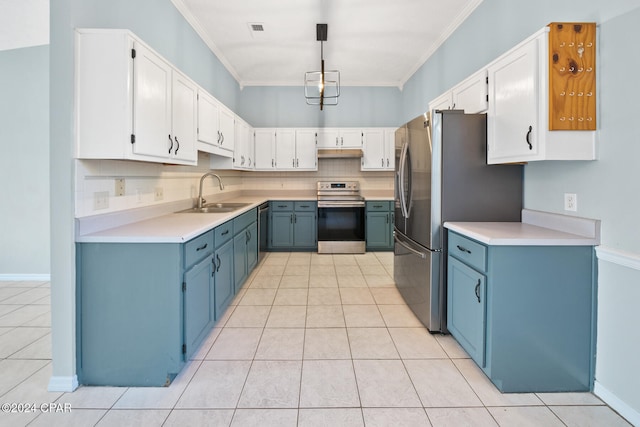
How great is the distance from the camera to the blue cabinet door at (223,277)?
244 cm

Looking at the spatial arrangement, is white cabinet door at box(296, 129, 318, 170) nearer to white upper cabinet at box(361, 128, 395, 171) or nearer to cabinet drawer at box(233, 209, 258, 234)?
white upper cabinet at box(361, 128, 395, 171)

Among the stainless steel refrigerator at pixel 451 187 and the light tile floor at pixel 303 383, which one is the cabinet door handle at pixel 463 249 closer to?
the stainless steel refrigerator at pixel 451 187

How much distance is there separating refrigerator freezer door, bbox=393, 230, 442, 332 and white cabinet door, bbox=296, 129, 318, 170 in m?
2.60

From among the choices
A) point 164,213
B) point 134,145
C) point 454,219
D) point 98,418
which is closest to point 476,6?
point 454,219

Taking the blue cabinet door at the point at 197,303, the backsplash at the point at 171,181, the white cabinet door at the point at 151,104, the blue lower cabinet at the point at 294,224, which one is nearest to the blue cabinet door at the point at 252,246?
the backsplash at the point at 171,181

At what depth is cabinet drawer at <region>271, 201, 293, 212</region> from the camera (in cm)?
509

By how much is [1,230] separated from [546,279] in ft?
17.2

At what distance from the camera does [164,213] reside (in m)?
2.78

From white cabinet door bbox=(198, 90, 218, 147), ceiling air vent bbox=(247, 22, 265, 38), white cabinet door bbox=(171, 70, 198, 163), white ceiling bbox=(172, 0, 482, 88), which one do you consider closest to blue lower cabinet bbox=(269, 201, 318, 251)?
white cabinet door bbox=(198, 90, 218, 147)

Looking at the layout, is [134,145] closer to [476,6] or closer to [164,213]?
[164,213]

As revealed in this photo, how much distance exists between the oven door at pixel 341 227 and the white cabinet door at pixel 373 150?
762 mm

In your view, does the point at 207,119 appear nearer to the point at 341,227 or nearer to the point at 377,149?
the point at 341,227

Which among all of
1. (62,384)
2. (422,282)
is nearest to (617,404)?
(422,282)

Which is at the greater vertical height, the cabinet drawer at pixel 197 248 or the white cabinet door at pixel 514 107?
the white cabinet door at pixel 514 107
